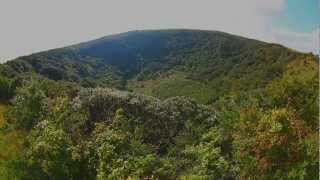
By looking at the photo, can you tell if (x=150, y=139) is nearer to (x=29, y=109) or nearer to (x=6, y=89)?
(x=29, y=109)

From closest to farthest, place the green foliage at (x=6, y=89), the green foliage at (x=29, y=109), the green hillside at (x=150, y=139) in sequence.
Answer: the green hillside at (x=150, y=139)
the green foliage at (x=29, y=109)
the green foliage at (x=6, y=89)

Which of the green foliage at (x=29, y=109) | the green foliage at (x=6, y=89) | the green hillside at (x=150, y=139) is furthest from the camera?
the green foliage at (x=6, y=89)

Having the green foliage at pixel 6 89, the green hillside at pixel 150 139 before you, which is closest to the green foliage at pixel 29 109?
the green hillside at pixel 150 139

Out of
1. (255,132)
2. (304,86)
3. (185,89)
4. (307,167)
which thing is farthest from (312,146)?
(185,89)

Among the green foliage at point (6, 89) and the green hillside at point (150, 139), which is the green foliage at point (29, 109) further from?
the green foliage at point (6, 89)

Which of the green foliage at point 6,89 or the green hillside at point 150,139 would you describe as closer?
the green hillside at point 150,139

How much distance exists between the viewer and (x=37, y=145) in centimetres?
3959

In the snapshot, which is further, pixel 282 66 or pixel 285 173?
pixel 282 66

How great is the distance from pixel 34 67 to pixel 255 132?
499 feet

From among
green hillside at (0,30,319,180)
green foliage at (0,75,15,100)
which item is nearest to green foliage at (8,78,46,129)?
green hillside at (0,30,319,180)

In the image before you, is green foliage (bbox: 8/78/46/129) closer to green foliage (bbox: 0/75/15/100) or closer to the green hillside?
the green hillside

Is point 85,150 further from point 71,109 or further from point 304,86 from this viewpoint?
point 304,86

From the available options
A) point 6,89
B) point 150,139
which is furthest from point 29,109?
point 6,89

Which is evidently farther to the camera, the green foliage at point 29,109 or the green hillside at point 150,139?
the green foliage at point 29,109
